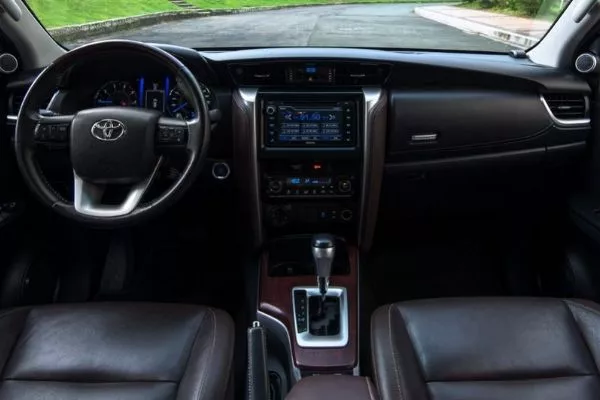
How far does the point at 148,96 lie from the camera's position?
240 centimetres

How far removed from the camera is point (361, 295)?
2699mm

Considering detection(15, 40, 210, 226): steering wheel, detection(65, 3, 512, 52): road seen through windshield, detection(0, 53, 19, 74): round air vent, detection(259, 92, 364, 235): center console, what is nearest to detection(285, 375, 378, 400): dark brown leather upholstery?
detection(15, 40, 210, 226): steering wheel

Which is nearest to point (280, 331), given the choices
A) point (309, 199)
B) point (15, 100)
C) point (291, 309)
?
point (291, 309)

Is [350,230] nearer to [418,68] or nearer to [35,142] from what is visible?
[418,68]

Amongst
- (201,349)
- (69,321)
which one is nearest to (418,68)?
(201,349)

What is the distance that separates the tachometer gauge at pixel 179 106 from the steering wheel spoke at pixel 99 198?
252 mm

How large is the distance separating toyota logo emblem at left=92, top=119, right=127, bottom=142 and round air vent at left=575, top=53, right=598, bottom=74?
1.75 meters

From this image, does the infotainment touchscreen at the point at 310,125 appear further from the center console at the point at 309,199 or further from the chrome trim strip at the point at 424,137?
the chrome trim strip at the point at 424,137

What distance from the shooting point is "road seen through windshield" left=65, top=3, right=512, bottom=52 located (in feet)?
9.77

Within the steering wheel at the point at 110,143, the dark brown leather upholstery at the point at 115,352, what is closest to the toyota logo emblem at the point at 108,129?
the steering wheel at the point at 110,143

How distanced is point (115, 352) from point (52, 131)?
701mm

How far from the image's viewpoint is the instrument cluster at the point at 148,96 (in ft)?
7.75

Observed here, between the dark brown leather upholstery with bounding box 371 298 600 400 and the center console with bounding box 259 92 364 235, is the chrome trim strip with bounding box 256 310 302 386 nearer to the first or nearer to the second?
the center console with bounding box 259 92 364 235

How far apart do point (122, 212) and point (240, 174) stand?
27.3 inches
